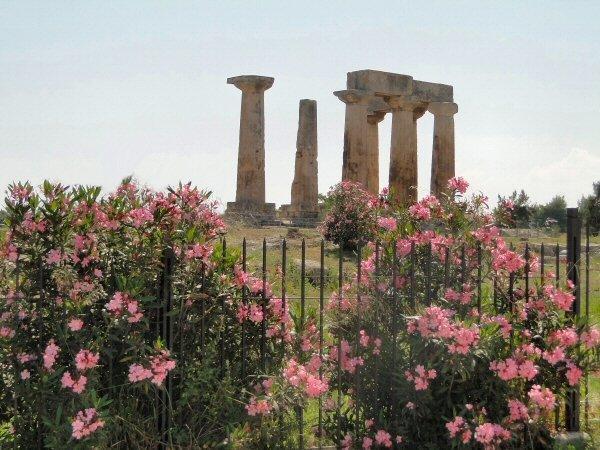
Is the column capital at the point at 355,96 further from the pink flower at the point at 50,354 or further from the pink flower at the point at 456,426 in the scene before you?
the pink flower at the point at 50,354

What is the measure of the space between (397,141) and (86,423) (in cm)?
2661

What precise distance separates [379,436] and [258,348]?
3.31ft

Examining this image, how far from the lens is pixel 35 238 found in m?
5.90

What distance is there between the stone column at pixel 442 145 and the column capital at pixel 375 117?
1708 millimetres

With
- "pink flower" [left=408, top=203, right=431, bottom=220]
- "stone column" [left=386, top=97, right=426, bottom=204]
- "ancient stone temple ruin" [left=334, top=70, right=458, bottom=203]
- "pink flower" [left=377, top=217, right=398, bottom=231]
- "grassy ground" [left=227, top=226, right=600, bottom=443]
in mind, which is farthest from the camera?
"stone column" [left=386, top=97, right=426, bottom=204]

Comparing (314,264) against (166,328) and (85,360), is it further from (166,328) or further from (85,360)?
(85,360)

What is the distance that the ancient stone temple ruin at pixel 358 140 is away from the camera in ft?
96.0

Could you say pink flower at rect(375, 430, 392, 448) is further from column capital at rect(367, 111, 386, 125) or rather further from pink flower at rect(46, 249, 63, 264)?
column capital at rect(367, 111, 386, 125)

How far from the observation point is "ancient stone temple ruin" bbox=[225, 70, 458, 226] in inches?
1152

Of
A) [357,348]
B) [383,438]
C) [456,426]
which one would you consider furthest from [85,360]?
[456,426]

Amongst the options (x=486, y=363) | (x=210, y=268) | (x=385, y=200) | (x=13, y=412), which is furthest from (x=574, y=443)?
(x=13, y=412)

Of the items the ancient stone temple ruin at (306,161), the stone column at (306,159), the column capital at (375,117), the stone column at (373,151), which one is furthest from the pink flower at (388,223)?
the stone column at (306,159)

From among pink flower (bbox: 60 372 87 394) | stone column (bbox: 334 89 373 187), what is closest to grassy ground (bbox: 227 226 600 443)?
pink flower (bbox: 60 372 87 394)

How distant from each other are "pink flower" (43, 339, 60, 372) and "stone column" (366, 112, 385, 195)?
78.9 ft
